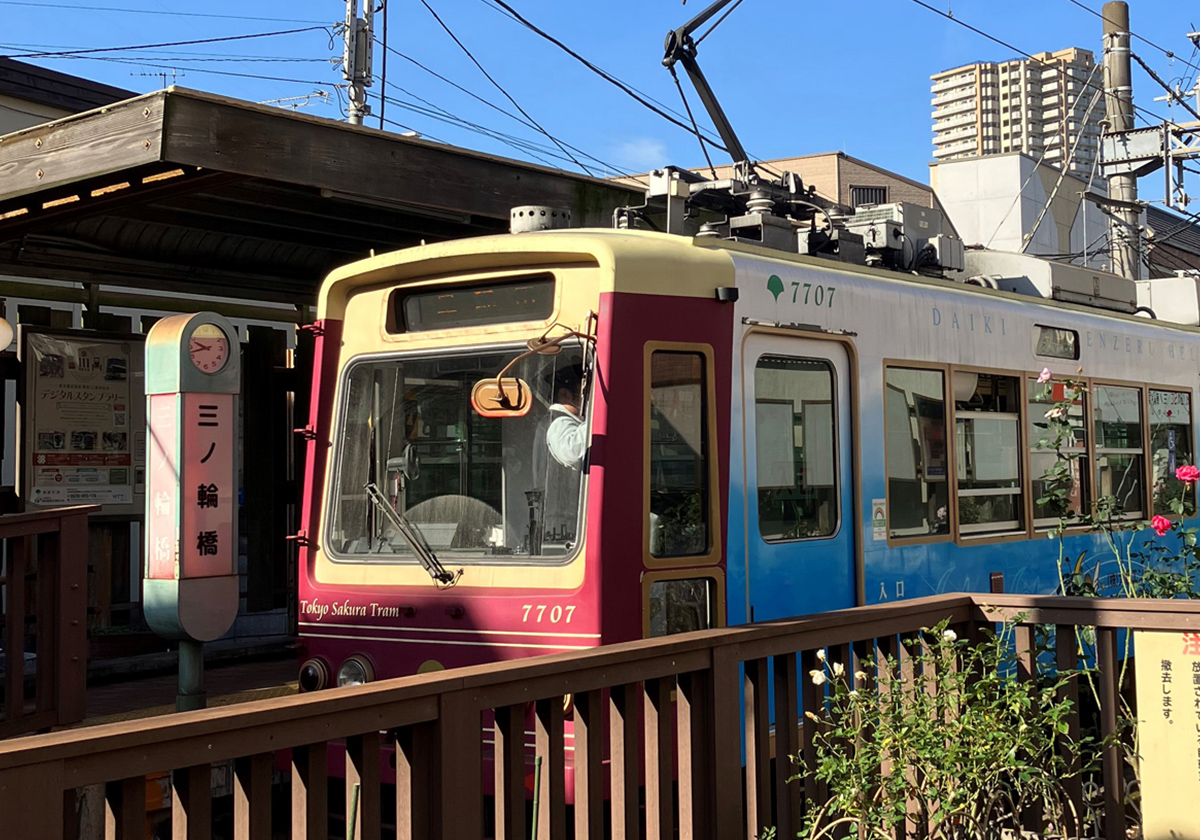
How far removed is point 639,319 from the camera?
5.35 m

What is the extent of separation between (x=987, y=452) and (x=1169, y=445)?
2.63 meters

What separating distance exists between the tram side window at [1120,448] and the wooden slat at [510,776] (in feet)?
18.5

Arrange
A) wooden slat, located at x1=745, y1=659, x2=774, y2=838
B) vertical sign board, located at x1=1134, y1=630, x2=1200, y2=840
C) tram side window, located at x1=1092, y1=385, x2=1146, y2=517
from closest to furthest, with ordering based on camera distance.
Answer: wooden slat, located at x1=745, y1=659, x2=774, y2=838 < vertical sign board, located at x1=1134, y1=630, x2=1200, y2=840 < tram side window, located at x1=1092, y1=385, x2=1146, y2=517

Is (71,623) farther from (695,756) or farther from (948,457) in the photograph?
(948,457)

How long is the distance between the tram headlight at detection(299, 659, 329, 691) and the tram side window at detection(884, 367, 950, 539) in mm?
2760

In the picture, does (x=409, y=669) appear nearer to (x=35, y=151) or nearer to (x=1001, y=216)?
(x=35, y=151)

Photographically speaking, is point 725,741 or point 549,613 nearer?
point 725,741

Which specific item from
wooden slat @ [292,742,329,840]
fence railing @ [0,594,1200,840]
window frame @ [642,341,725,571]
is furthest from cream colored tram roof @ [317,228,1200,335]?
wooden slat @ [292,742,329,840]

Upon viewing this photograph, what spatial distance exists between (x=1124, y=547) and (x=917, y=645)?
409 cm

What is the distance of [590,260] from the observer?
214 inches

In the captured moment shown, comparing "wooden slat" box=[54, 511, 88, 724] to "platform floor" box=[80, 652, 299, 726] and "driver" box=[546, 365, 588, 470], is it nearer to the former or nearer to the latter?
"platform floor" box=[80, 652, 299, 726]

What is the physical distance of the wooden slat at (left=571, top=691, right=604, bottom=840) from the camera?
374 cm

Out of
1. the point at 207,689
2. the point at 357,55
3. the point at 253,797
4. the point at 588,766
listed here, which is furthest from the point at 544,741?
the point at 357,55

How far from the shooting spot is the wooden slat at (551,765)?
365 centimetres
